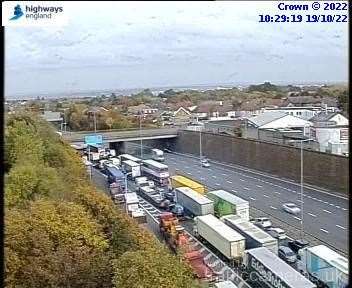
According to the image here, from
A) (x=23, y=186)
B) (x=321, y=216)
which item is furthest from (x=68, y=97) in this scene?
(x=321, y=216)

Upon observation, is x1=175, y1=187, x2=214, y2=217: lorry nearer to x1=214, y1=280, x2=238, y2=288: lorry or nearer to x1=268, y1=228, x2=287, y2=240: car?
x1=268, y1=228, x2=287, y2=240: car

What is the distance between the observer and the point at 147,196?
266 cm

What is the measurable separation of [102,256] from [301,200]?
0.97 meters

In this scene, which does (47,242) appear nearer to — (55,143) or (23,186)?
(23,186)

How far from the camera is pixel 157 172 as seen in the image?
2617 mm

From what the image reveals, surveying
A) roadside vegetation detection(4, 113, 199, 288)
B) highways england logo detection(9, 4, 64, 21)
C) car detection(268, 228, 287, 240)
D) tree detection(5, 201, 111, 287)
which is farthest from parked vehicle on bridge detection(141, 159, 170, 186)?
highways england logo detection(9, 4, 64, 21)

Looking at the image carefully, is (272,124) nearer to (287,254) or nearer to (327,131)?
(327,131)

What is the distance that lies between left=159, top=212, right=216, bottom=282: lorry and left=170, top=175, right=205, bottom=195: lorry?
177mm

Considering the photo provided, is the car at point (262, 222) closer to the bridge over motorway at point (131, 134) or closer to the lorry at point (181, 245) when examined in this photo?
the lorry at point (181, 245)

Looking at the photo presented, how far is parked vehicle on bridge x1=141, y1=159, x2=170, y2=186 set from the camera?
8.46ft

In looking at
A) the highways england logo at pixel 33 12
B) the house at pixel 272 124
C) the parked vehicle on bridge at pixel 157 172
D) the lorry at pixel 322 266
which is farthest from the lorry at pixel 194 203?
the highways england logo at pixel 33 12

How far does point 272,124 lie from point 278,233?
60 cm

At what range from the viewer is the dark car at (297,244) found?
2.14 meters

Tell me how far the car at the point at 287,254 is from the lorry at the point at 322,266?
0.03 metres
